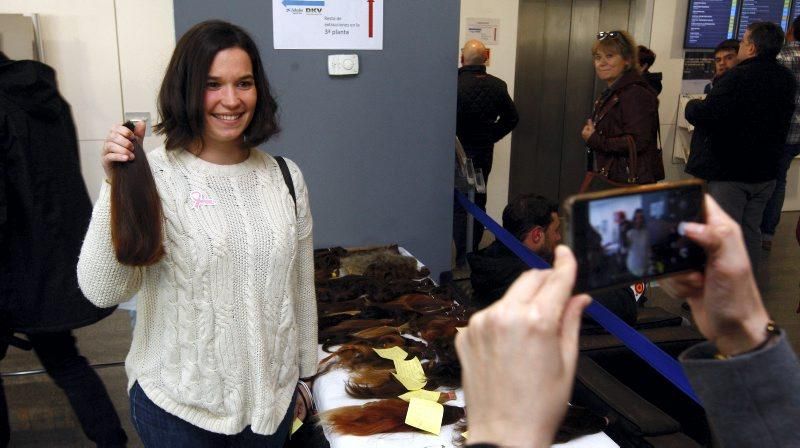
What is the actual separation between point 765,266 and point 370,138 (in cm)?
400

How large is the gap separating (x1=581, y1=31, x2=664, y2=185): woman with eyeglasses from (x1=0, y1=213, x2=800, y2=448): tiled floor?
1300 millimetres

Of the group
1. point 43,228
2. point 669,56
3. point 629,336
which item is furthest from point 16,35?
point 669,56

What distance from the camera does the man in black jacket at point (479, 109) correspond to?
528cm

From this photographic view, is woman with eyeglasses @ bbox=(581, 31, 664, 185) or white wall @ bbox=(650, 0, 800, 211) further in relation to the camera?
white wall @ bbox=(650, 0, 800, 211)

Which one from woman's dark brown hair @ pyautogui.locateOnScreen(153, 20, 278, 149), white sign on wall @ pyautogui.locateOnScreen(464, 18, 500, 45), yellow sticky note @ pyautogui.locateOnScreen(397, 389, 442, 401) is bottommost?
yellow sticky note @ pyautogui.locateOnScreen(397, 389, 442, 401)

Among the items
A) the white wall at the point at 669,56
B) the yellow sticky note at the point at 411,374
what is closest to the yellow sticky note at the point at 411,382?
the yellow sticky note at the point at 411,374

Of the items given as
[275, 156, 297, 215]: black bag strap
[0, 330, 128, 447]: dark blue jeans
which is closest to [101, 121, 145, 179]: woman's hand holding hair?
[275, 156, 297, 215]: black bag strap

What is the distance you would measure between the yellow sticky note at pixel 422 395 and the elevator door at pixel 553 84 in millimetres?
4920

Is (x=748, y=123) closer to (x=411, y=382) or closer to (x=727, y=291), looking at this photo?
(x=411, y=382)

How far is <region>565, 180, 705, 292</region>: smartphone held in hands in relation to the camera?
771 mm

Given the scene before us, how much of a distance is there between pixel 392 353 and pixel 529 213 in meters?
1.08

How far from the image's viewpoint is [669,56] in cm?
683

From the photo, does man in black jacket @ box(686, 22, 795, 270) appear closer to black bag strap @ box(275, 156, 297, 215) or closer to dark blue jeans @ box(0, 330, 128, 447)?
black bag strap @ box(275, 156, 297, 215)

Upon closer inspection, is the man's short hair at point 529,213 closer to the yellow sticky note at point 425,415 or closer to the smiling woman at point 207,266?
the yellow sticky note at point 425,415
